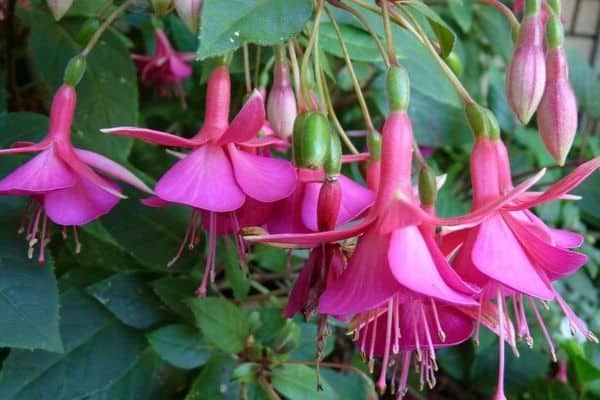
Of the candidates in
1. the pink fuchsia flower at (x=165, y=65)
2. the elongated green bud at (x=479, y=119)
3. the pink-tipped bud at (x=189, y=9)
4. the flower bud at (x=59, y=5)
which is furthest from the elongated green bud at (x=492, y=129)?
the pink fuchsia flower at (x=165, y=65)

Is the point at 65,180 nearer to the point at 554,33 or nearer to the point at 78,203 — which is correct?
the point at 78,203

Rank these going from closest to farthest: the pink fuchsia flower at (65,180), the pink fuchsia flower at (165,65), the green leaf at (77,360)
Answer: the pink fuchsia flower at (65,180)
the green leaf at (77,360)
the pink fuchsia flower at (165,65)

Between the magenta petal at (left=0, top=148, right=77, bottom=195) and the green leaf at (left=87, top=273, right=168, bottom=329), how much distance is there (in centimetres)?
20

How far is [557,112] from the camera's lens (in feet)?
1.64

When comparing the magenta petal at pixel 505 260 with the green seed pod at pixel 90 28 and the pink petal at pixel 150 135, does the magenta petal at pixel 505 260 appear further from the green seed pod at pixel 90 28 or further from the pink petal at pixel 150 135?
the green seed pod at pixel 90 28

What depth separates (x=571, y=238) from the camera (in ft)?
1.57

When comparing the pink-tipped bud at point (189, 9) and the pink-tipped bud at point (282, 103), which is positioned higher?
the pink-tipped bud at point (189, 9)

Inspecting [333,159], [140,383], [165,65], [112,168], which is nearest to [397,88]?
[333,159]

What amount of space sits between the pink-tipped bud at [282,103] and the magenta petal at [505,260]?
180mm

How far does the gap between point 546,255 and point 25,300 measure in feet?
1.26

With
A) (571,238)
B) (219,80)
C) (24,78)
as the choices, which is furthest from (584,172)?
(24,78)

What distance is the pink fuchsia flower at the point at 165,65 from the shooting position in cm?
95

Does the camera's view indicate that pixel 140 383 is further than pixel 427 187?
Yes

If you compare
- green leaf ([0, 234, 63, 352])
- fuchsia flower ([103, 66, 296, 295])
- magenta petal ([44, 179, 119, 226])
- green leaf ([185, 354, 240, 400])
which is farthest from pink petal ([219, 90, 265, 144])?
green leaf ([185, 354, 240, 400])
